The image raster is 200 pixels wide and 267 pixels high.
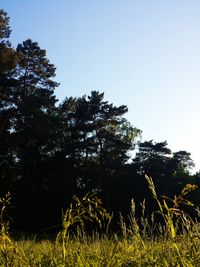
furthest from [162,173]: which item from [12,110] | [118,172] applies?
[12,110]

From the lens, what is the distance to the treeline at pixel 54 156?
138 ft

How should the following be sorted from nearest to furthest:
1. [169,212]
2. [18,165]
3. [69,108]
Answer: [169,212] → [18,165] → [69,108]

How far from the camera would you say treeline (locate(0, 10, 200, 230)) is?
42.1m

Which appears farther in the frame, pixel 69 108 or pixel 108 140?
pixel 69 108

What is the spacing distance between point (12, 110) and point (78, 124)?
9340 millimetres

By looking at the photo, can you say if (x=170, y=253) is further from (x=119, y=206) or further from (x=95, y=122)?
(x=95, y=122)

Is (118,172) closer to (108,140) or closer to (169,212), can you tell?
(108,140)

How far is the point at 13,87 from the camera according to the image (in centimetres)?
4266

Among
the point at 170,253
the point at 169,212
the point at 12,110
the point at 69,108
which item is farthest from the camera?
the point at 69,108

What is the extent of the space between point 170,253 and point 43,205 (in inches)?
1634

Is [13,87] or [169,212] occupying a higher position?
[13,87]

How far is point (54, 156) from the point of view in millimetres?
45875

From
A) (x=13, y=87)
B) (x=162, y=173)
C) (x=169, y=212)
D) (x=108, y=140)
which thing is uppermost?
(x=13, y=87)

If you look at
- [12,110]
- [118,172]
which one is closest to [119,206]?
[118,172]
